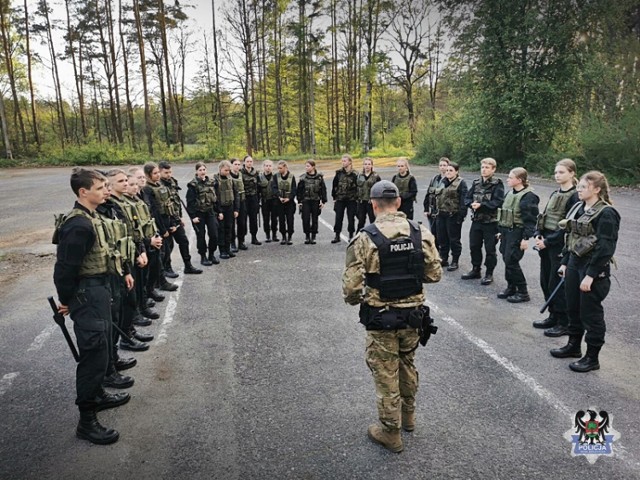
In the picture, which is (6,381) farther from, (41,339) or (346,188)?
(346,188)

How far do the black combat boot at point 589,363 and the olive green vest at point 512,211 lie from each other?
7.38ft

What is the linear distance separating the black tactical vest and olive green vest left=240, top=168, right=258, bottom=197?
23.7ft

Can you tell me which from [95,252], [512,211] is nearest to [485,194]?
[512,211]

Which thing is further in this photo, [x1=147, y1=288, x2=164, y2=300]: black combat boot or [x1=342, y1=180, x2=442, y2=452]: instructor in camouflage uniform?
[x1=147, y1=288, x2=164, y2=300]: black combat boot

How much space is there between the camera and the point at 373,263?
3.18 m

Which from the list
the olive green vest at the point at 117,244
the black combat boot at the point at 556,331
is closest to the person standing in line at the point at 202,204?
the olive green vest at the point at 117,244

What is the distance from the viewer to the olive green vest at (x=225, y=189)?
9.04 m

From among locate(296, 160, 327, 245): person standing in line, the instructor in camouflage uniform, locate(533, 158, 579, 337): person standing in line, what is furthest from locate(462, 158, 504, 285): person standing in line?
the instructor in camouflage uniform

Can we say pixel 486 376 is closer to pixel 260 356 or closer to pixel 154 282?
pixel 260 356

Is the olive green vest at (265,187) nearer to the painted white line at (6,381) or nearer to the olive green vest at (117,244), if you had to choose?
the olive green vest at (117,244)

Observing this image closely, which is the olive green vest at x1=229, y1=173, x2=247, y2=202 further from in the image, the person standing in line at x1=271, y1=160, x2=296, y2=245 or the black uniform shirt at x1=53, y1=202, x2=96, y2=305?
the black uniform shirt at x1=53, y1=202, x2=96, y2=305

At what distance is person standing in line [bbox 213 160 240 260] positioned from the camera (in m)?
9.04

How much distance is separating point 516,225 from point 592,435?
340 cm

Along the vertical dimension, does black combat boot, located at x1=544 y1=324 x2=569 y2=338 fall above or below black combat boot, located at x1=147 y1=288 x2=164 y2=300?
below
